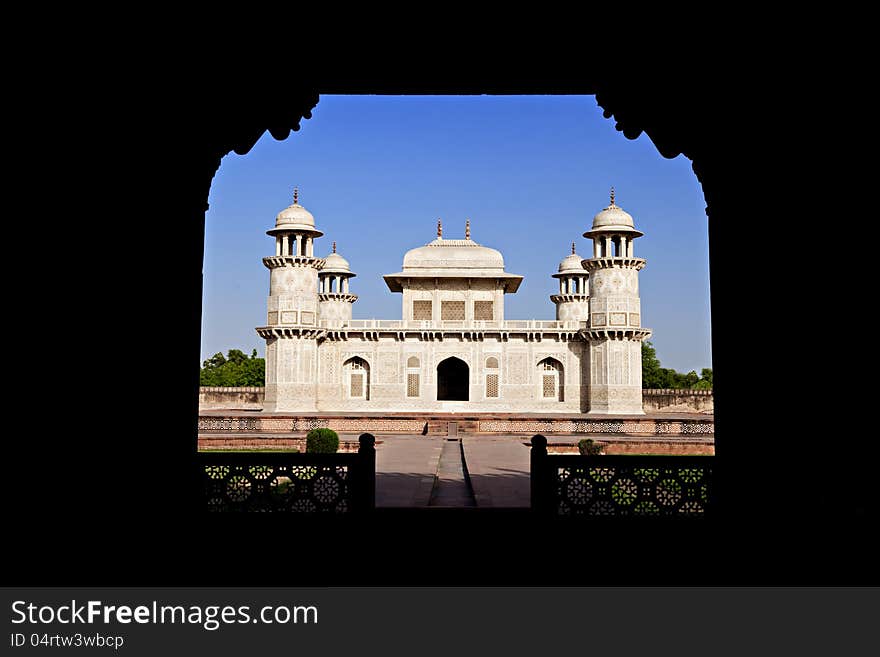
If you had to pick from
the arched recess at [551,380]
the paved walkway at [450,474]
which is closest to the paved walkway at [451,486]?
the paved walkway at [450,474]

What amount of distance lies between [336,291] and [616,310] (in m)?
13.4

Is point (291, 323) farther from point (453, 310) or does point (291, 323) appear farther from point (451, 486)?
point (451, 486)

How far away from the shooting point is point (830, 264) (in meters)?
3.23

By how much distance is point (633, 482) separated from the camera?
4695 mm

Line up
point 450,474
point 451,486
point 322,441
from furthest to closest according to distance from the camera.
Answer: point 322,441 → point 450,474 → point 451,486

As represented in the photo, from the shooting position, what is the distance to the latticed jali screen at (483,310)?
2786 cm

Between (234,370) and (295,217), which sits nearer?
(295,217)

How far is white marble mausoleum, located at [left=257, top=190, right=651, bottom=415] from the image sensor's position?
976 inches

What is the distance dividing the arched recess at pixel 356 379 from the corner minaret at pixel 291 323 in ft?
5.76

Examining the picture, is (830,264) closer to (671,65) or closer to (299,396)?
(671,65)

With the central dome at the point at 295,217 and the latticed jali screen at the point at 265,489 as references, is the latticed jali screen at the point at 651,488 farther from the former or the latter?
the central dome at the point at 295,217

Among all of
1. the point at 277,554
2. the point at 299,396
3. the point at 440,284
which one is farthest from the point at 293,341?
the point at 277,554

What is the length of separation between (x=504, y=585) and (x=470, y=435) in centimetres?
1576

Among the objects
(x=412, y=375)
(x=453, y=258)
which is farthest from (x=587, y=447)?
(x=453, y=258)
